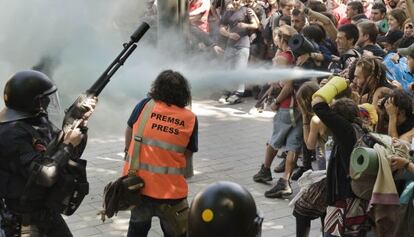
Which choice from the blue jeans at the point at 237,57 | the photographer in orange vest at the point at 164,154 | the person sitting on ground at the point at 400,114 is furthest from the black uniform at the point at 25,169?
the blue jeans at the point at 237,57

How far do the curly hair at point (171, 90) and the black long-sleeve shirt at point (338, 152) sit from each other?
0.98 meters

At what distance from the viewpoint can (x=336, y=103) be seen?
518 cm

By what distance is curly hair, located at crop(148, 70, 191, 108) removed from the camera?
5.32 m

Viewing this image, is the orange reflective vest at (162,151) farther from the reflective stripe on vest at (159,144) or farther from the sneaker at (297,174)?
the sneaker at (297,174)

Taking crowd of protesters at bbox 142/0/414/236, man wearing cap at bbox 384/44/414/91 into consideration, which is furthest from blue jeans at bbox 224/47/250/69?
man wearing cap at bbox 384/44/414/91

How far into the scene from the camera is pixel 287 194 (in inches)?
289

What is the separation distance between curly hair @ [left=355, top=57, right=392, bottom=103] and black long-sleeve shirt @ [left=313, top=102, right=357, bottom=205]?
4.74ft

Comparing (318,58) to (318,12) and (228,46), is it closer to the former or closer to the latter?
(318,12)

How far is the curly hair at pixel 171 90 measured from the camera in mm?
5324

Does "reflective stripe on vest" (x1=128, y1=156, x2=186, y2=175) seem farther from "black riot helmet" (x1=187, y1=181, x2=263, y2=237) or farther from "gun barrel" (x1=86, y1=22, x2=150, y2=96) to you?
"black riot helmet" (x1=187, y1=181, x2=263, y2=237)

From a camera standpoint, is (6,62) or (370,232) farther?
(6,62)

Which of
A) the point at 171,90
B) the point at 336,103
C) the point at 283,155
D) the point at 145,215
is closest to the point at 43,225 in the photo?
the point at 145,215

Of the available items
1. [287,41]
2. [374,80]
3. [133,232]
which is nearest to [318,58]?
[287,41]

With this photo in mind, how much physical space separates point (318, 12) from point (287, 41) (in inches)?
67.0
